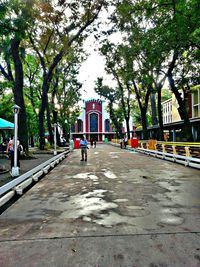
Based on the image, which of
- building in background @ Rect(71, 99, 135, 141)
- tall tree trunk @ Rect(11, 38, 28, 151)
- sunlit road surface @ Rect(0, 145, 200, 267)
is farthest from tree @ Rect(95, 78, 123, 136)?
sunlit road surface @ Rect(0, 145, 200, 267)

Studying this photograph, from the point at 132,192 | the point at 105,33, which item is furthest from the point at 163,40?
the point at 132,192

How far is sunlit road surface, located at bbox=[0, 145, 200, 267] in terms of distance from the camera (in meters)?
3.58

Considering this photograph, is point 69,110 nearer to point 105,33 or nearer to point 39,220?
point 105,33

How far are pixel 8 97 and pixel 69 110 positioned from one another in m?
11.4

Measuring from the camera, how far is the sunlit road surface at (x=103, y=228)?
11.8 feet

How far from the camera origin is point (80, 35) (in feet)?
65.4

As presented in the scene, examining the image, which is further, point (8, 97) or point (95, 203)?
point (8, 97)

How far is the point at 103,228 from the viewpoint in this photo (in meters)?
4.76

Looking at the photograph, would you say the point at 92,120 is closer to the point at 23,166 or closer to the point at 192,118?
the point at 192,118

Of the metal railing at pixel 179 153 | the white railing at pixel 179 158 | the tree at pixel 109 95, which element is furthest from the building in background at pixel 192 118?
the tree at pixel 109 95

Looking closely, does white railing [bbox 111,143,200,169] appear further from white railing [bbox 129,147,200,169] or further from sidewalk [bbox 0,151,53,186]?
sidewalk [bbox 0,151,53,186]

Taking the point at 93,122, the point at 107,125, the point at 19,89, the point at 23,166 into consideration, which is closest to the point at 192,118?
the point at 19,89

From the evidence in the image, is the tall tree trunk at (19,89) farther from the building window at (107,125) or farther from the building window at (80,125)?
the building window at (107,125)

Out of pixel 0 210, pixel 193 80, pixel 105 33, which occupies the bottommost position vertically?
pixel 0 210
